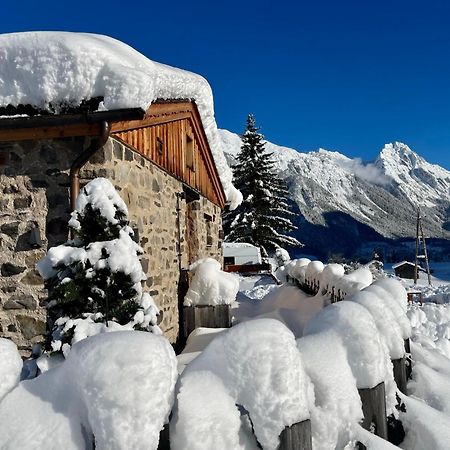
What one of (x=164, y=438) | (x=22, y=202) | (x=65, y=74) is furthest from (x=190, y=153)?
(x=164, y=438)

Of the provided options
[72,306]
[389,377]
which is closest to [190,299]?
[72,306]

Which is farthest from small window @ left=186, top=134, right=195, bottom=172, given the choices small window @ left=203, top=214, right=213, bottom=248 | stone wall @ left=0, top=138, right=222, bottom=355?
stone wall @ left=0, top=138, right=222, bottom=355

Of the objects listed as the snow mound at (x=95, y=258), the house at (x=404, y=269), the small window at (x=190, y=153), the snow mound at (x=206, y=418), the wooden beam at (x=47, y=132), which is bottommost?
the house at (x=404, y=269)

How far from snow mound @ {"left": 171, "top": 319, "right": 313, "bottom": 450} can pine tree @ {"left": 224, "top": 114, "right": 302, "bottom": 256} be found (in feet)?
89.8

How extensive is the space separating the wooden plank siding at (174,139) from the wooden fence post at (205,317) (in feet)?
7.21

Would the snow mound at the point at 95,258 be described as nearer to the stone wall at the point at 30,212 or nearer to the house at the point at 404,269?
the stone wall at the point at 30,212

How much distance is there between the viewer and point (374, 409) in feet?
7.43

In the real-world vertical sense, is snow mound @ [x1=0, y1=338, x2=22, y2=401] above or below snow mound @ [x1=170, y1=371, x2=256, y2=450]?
above

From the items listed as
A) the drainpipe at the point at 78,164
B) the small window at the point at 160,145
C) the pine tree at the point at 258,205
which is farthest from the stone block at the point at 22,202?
the pine tree at the point at 258,205

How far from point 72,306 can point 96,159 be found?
5.74ft

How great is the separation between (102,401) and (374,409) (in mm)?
1429

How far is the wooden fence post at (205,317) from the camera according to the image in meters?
6.68

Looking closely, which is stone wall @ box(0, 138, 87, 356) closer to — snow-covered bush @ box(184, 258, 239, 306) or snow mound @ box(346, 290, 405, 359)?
snow-covered bush @ box(184, 258, 239, 306)

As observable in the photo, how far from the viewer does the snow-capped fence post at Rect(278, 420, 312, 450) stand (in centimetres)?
171
